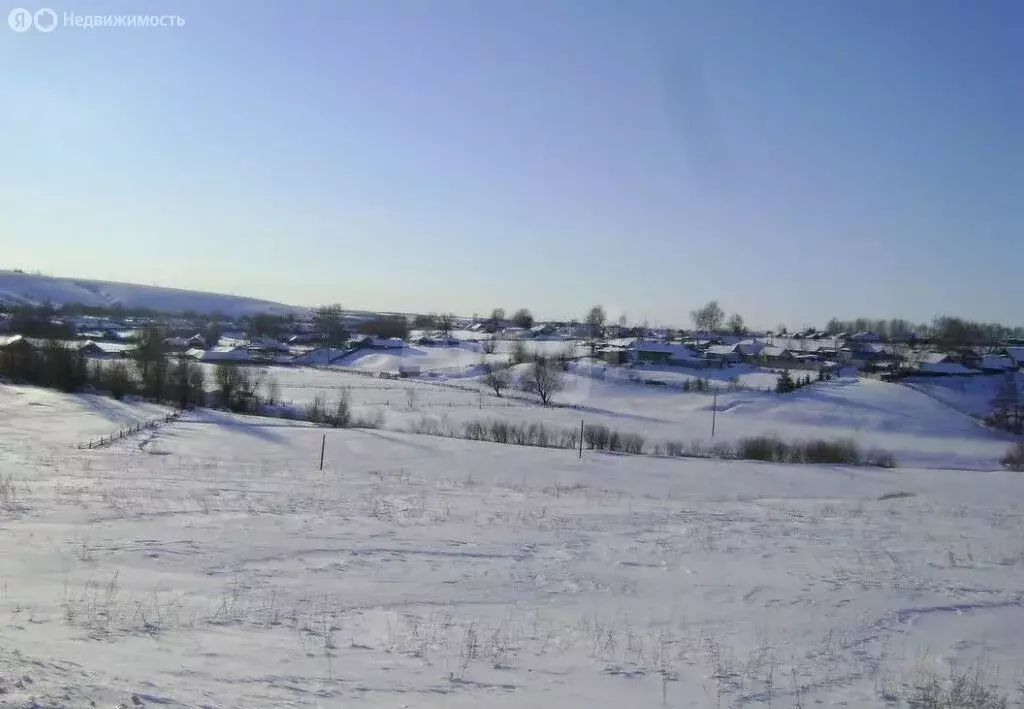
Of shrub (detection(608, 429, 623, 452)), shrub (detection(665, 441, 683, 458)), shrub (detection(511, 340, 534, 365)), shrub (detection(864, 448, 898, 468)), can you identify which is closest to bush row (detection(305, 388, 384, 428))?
shrub (detection(608, 429, 623, 452))

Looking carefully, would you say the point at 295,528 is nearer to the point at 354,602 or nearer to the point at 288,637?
the point at 354,602

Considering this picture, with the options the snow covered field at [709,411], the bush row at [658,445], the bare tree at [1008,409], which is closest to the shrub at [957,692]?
the bush row at [658,445]

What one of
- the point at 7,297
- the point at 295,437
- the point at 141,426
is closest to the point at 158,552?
the point at 295,437

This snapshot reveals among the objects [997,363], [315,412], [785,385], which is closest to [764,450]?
[315,412]

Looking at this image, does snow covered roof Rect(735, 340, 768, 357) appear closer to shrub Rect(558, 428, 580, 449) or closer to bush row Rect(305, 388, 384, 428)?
shrub Rect(558, 428, 580, 449)

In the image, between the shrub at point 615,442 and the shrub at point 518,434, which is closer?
the shrub at point 615,442

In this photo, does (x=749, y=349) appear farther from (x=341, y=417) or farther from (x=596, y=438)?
(x=341, y=417)

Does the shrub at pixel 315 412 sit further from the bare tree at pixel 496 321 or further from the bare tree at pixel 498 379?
the bare tree at pixel 496 321
